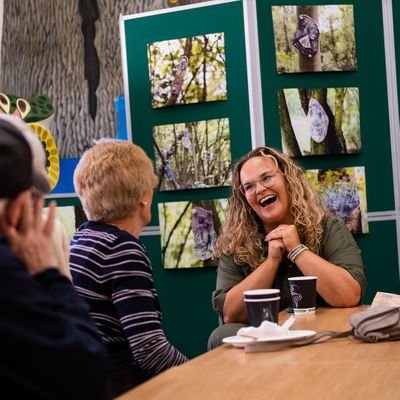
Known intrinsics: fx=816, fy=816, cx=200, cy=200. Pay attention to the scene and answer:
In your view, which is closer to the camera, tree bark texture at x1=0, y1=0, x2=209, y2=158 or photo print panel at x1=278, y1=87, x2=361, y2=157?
photo print panel at x1=278, y1=87, x2=361, y2=157

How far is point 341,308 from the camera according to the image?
269cm

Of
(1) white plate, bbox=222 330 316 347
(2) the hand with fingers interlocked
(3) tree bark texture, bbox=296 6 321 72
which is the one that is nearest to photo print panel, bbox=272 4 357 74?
Result: (3) tree bark texture, bbox=296 6 321 72

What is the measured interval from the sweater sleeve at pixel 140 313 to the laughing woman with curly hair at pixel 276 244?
700 mm

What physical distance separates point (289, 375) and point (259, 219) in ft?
5.26

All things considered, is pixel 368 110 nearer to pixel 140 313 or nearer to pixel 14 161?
pixel 140 313

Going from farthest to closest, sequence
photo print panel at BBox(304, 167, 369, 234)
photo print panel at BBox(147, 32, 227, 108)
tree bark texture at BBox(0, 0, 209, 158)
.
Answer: tree bark texture at BBox(0, 0, 209, 158), photo print panel at BBox(147, 32, 227, 108), photo print panel at BBox(304, 167, 369, 234)

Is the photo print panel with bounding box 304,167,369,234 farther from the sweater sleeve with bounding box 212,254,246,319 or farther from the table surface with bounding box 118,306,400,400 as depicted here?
the table surface with bounding box 118,306,400,400

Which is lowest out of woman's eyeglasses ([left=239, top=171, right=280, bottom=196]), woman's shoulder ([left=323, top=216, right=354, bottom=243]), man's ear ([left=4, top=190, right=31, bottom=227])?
woman's shoulder ([left=323, top=216, right=354, bottom=243])

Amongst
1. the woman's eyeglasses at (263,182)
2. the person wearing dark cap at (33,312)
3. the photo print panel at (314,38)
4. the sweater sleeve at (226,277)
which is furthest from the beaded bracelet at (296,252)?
the person wearing dark cap at (33,312)

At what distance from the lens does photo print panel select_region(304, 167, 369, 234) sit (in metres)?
3.74

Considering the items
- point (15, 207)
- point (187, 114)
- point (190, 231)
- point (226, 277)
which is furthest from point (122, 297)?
point (187, 114)

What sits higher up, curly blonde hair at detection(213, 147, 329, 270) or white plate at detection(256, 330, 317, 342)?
curly blonde hair at detection(213, 147, 329, 270)

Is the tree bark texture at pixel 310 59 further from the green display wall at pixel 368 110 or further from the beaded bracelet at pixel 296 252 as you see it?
the beaded bracelet at pixel 296 252

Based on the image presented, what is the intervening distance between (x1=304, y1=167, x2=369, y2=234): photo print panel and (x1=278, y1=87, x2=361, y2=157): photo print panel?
0.10 meters
